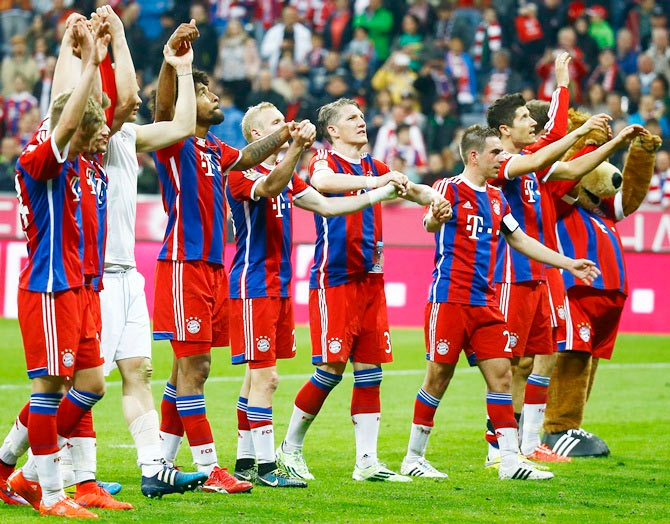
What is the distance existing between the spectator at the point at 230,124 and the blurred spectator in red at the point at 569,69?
5161 mm

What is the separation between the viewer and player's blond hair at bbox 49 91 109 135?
243 inches

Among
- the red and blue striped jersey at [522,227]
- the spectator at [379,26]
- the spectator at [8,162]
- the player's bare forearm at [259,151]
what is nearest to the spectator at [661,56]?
the spectator at [379,26]

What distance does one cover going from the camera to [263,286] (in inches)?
306

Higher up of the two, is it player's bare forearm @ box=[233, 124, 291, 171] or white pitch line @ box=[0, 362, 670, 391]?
player's bare forearm @ box=[233, 124, 291, 171]

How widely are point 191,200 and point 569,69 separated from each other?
1418 centimetres

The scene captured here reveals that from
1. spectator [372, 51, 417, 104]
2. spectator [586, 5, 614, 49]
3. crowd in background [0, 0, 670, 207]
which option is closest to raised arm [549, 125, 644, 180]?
crowd in background [0, 0, 670, 207]

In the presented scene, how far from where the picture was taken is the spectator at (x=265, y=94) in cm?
2119

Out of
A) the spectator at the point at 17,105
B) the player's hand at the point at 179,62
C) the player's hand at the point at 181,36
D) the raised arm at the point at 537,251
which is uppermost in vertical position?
the spectator at the point at 17,105

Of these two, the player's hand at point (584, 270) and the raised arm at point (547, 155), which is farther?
the raised arm at point (547, 155)

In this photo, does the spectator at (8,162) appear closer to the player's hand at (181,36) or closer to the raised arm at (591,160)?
the raised arm at (591,160)

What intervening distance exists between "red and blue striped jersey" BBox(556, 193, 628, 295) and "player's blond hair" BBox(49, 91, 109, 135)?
4.39 m

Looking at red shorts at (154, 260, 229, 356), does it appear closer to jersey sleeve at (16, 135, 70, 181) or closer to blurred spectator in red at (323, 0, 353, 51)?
jersey sleeve at (16, 135, 70, 181)

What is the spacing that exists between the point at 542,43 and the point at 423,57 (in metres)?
2.11

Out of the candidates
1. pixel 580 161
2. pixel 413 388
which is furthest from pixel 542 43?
pixel 580 161
